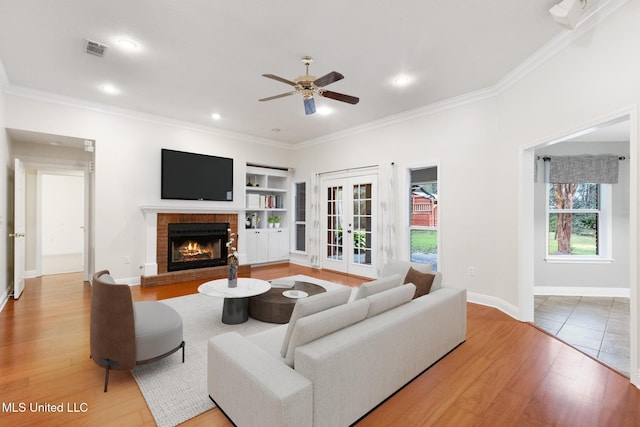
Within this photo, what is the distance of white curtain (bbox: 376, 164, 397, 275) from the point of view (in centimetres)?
544

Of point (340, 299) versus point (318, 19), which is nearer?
point (340, 299)

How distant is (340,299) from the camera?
2.19m

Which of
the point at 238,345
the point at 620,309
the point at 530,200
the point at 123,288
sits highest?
the point at 530,200

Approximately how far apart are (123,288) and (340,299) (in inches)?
64.3

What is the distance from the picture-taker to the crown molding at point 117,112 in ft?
14.0

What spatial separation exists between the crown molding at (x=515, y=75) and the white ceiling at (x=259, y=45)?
10 centimetres

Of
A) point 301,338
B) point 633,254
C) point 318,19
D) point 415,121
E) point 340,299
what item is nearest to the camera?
point 301,338

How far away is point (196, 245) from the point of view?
20.1ft

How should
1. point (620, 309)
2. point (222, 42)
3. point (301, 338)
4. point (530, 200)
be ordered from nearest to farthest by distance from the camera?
point (301, 338) < point (222, 42) < point (530, 200) < point (620, 309)

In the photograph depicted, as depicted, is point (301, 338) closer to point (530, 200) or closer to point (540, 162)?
point (530, 200)

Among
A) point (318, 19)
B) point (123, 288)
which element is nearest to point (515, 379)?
point (123, 288)

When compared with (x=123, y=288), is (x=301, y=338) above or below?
below

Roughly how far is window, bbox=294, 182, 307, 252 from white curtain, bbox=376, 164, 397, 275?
2.50m

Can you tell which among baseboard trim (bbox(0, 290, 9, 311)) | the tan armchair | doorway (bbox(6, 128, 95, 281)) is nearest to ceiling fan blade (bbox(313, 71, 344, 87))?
the tan armchair
